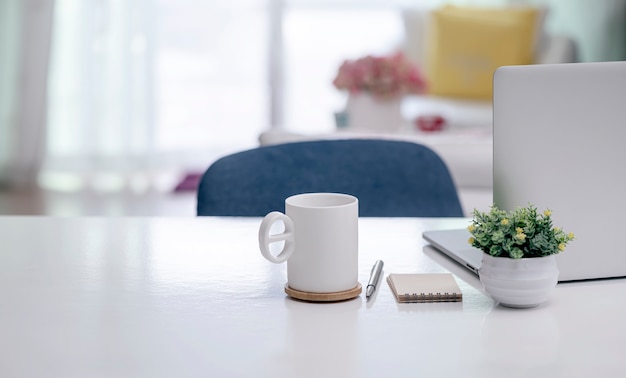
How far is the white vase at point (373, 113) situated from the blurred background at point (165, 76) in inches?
41.6

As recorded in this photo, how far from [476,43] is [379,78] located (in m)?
1.19

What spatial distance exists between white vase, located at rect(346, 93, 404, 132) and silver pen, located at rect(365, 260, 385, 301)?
303cm

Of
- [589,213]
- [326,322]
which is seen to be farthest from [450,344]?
[589,213]

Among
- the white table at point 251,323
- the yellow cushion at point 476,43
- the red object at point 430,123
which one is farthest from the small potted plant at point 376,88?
the white table at point 251,323

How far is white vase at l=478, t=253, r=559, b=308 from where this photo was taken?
2.45 ft

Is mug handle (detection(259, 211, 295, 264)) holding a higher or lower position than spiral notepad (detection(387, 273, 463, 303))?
higher

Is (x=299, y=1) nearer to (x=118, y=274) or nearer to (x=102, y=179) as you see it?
(x=102, y=179)

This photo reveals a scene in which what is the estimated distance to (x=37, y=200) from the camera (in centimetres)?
427

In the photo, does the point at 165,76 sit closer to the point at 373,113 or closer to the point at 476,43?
the point at 373,113

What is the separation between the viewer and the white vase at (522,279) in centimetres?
75

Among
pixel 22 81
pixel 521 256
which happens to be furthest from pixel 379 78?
pixel 521 256

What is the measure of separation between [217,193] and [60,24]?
12.4 ft

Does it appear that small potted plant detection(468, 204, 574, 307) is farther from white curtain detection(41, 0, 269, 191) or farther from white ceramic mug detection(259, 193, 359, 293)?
white curtain detection(41, 0, 269, 191)

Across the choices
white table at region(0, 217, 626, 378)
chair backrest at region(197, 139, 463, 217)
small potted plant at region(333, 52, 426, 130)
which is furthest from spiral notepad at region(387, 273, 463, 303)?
small potted plant at region(333, 52, 426, 130)
